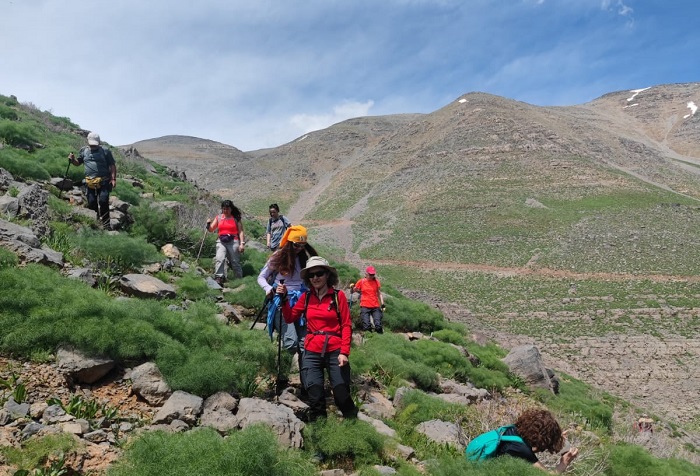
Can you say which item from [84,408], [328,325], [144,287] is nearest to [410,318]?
[144,287]

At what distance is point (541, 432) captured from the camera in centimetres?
385

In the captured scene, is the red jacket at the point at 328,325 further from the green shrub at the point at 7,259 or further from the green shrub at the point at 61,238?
the green shrub at the point at 61,238

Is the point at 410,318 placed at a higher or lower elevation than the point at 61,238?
lower

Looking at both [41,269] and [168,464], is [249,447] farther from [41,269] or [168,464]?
[41,269]

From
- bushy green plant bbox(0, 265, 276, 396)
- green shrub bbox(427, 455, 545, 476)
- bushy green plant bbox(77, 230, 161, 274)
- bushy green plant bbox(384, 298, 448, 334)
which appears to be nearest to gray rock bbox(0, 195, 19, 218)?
bushy green plant bbox(77, 230, 161, 274)

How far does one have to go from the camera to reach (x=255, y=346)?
565 cm

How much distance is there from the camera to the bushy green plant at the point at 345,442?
4168mm

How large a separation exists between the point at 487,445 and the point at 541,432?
49 cm

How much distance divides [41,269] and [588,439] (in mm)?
8102

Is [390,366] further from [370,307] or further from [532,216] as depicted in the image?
[532,216]

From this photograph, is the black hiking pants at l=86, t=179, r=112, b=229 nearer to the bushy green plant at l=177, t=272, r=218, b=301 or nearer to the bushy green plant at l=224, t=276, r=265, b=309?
the bushy green plant at l=177, t=272, r=218, b=301

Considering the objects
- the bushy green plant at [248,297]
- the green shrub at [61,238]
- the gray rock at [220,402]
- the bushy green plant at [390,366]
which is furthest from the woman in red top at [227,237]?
the gray rock at [220,402]

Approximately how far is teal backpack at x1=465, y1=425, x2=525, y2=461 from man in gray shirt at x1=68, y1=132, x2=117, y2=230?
8.64 metres

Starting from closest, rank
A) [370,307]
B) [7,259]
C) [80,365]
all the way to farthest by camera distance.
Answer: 1. [80,365]
2. [7,259]
3. [370,307]
